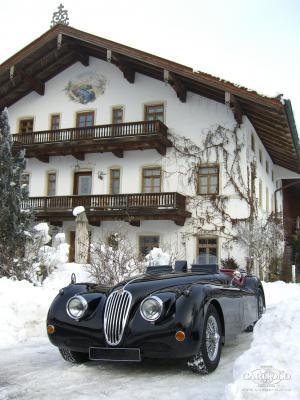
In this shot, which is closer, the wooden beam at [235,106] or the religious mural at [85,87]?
the wooden beam at [235,106]

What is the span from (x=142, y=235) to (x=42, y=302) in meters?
15.7

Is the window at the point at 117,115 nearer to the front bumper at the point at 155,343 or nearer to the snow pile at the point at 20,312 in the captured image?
the snow pile at the point at 20,312

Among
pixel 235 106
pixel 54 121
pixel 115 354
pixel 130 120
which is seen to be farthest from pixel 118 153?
pixel 115 354

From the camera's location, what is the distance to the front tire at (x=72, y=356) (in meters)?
5.51

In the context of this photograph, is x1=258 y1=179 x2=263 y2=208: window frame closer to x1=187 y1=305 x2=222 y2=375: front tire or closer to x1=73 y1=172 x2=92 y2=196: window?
x1=73 y1=172 x2=92 y2=196: window

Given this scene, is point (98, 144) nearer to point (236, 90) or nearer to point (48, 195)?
point (48, 195)

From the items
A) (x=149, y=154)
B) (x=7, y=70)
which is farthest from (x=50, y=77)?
(x=149, y=154)

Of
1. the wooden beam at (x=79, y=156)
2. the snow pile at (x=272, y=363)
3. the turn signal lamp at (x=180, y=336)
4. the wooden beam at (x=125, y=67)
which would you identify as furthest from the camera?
the wooden beam at (x=79, y=156)

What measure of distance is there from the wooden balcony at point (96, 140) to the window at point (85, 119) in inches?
53.8

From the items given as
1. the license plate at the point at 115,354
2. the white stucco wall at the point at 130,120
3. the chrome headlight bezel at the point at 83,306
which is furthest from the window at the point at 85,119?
the license plate at the point at 115,354

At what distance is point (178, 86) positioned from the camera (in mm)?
22500

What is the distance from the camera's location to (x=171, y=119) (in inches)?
937

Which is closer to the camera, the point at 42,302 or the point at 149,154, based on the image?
the point at 42,302

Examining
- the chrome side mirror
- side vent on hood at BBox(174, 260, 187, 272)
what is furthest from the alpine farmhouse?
side vent on hood at BBox(174, 260, 187, 272)
